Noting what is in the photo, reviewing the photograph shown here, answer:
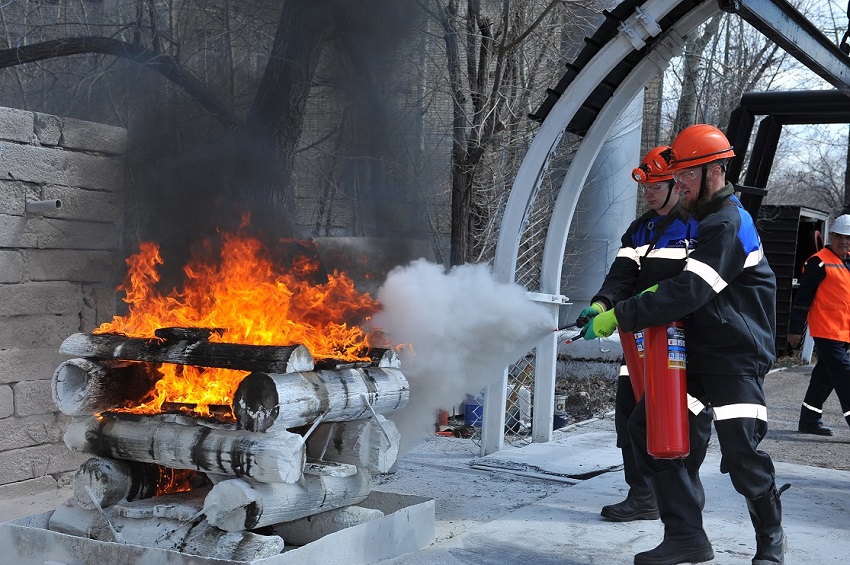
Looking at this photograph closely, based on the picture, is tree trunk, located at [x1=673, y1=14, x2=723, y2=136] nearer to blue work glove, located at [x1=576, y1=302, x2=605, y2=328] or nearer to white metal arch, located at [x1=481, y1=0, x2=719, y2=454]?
white metal arch, located at [x1=481, y1=0, x2=719, y2=454]

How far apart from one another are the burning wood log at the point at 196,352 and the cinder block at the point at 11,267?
135 cm

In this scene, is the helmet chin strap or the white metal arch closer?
the helmet chin strap

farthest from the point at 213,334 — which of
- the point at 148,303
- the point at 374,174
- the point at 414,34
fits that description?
the point at 414,34

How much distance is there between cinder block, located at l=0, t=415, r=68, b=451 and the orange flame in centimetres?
120

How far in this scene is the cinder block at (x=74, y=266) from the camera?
5391 mm

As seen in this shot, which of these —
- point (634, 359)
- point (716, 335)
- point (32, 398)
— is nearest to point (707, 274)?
point (716, 335)

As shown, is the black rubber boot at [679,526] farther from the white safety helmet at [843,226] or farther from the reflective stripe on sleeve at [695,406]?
the white safety helmet at [843,226]

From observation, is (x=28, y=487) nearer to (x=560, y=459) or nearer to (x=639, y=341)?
(x=560, y=459)

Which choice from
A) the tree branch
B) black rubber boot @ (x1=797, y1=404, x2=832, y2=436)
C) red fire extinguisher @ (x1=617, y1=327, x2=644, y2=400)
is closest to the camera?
red fire extinguisher @ (x1=617, y1=327, x2=644, y2=400)

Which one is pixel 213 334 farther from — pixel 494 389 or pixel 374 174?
pixel 494 389

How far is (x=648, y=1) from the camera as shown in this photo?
573 centimetres

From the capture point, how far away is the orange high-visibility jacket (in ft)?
26.8

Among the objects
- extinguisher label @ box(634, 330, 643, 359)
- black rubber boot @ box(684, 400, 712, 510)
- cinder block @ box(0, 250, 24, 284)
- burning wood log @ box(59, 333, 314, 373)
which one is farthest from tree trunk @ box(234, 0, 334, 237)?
black rubber boot @ box(684, 400, 712, 510)

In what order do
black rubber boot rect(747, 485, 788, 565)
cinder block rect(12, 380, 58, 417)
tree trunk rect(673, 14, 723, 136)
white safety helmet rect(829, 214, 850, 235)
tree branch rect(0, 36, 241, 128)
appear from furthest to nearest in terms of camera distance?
tree trunk rect(673, 14, 723, 136)
white safety helmet rect(829, 214, 850, 235)
tree branch rect(0, 36, 241, 128)
cinder block rect(12, 380, 58, 417)
black rubber boot rect(747, 485, 788, 565)
